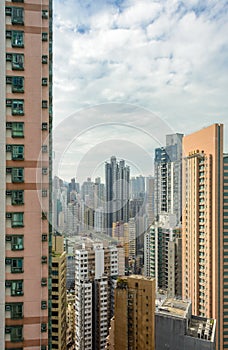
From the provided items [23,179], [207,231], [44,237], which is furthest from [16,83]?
[207,231]

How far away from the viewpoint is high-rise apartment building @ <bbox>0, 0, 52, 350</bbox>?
3.81 feet

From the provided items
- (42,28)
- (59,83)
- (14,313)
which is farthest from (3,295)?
(42,28)

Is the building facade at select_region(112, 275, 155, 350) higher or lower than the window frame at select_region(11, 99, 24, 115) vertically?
lower

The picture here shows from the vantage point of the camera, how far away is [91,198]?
4.05 feet

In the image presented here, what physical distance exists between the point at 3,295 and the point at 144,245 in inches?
22.7

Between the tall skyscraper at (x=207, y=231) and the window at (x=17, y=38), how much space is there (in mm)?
873

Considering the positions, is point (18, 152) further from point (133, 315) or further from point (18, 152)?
point (133, 315)

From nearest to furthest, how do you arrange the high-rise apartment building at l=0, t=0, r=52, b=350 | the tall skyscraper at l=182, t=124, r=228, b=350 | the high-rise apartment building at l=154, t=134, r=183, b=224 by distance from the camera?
the high-rise apartment building at l=0, t=0, r=52, b=350 → the high-rise apartment building at l=154, t=134, r=183, b=224 → the tall skyscraper at l=182, t=124, r=228, b=350

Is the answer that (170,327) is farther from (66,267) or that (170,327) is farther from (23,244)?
(23,244)

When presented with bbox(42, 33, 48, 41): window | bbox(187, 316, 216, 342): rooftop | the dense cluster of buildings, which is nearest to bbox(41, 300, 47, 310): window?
the dense cluster of buildings

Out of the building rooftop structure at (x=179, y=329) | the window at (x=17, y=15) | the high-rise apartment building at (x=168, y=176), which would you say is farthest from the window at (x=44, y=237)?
the window at (x=17, y=15)

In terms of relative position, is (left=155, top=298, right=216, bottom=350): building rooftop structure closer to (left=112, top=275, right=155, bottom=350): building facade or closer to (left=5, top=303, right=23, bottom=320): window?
(left=112, top=275, right=155, bottom=350): building facade

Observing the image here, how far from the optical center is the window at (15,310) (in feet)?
3.83

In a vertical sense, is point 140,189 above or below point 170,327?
above
